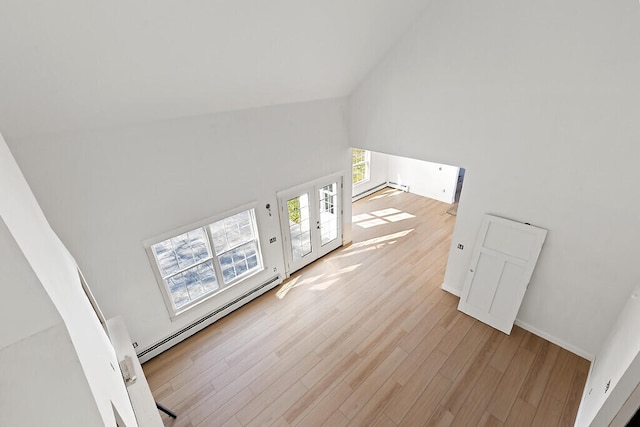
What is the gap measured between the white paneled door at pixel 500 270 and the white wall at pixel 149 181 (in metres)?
3.07

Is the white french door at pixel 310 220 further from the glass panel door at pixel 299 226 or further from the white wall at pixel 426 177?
the white wall at pixel 426 177

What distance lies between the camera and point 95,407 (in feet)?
3.36

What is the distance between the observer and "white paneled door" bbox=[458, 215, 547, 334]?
379cm

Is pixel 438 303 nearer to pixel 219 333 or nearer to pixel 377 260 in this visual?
pixel 377 260

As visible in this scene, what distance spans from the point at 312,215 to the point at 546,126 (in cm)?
362

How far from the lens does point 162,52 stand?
2416mm

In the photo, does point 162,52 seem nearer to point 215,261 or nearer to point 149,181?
point 149,181

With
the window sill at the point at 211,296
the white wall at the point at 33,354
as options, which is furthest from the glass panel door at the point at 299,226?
the white wall at the point at 33,354

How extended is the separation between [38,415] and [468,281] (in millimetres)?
4740

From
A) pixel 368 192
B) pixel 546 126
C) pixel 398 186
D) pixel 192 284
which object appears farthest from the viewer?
pixel 398 186

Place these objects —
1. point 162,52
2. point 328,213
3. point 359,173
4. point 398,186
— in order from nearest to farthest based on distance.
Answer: point 162,52 → point 328,213 → point 359,173 → point 398,186

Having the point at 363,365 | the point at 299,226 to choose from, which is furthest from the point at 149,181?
the point at 363,365

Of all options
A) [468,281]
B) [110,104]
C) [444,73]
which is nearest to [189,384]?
[110,104]

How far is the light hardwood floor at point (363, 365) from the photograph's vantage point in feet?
10.8
